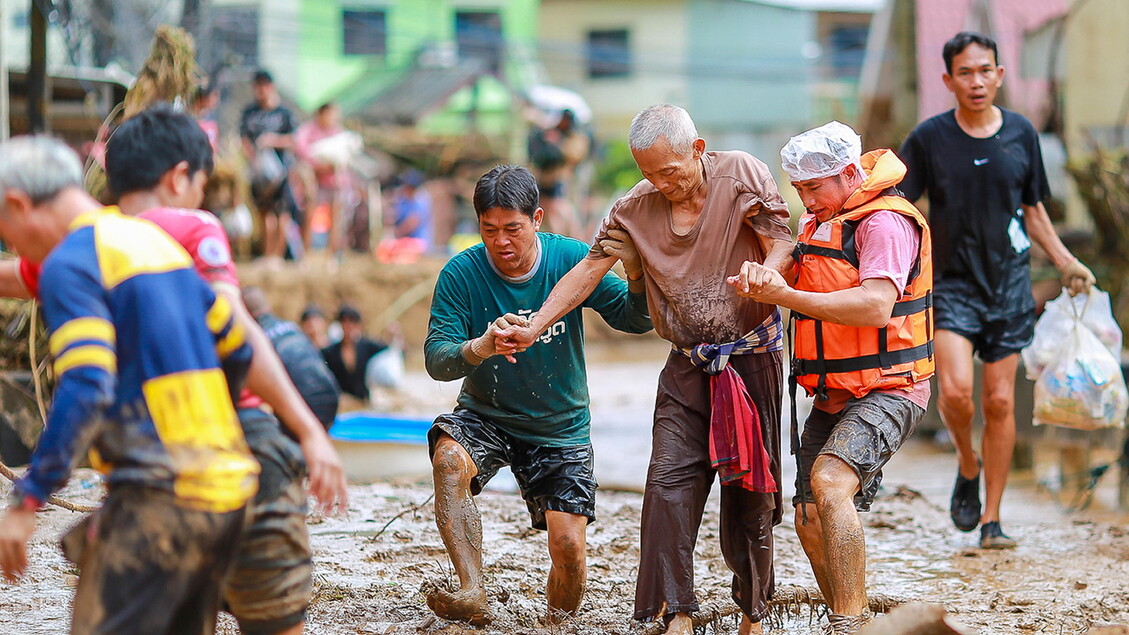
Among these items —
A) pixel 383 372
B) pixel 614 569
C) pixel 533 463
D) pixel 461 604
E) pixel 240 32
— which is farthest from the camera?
pixel 240 32

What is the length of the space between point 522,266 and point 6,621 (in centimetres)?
231

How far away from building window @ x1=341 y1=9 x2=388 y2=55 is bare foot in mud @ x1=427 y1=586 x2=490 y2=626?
31.1m

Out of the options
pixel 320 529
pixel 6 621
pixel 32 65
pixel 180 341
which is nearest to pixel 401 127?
pixel 32 65

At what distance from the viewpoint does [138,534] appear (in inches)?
110

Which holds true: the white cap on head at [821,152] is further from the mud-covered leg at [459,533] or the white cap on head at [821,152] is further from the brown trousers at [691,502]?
the mud-covered leg at [459,533]

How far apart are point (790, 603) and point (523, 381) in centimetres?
150

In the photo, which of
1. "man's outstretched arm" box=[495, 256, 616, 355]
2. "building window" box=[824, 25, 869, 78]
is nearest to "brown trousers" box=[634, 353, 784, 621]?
"man's outstretched arm" box=[495, 256, 616, 355]

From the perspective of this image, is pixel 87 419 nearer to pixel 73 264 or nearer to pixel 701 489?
pixel 73 264

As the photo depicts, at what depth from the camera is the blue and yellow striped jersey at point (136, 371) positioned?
2631 mm

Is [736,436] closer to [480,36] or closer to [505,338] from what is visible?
[505,338]

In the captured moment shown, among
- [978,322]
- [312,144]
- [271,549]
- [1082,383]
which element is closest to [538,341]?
[271,549]

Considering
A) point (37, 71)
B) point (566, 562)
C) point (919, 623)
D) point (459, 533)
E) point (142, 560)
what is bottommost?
point (566, 562)

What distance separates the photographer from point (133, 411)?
9.23 ft

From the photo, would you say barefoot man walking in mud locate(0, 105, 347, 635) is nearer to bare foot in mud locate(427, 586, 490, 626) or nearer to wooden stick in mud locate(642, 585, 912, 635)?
bare foot in mud locate(427, 586, 490, 626)
